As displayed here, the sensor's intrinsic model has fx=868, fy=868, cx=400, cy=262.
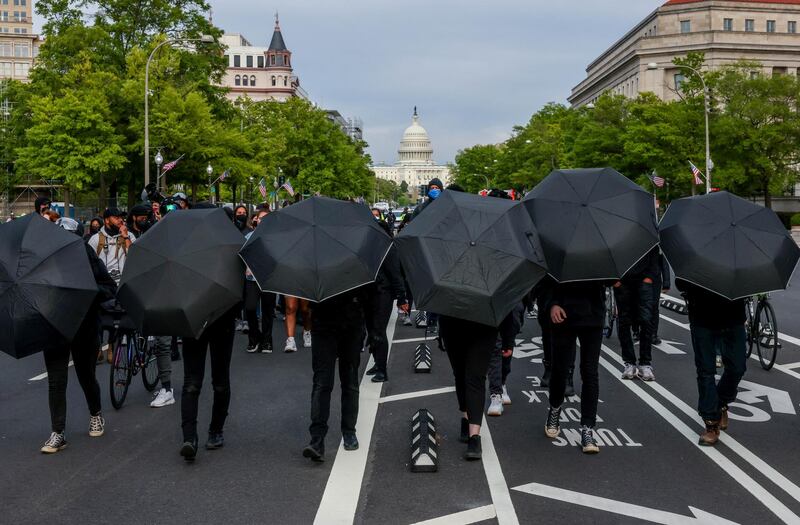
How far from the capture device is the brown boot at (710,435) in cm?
693

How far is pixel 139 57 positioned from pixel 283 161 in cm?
2404

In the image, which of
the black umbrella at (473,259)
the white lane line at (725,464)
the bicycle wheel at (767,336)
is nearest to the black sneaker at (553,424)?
the white lane line at (725,464)

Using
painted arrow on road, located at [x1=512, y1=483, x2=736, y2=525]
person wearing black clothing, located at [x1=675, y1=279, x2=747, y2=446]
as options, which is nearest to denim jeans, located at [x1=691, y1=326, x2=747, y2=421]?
person wearing black clothing, located at [x1=675, y1=279, x2=747, y2=446]

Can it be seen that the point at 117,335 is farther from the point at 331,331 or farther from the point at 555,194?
the point at 555,194

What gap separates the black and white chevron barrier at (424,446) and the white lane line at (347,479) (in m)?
0.39

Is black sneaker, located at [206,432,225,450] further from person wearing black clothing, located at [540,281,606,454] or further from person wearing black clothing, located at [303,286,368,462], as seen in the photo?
person wearing black clothing, located at [540,281,606,454]

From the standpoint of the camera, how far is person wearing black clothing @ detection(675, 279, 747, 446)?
6.85 metres

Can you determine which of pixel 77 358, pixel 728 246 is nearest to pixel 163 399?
pixel 77 358

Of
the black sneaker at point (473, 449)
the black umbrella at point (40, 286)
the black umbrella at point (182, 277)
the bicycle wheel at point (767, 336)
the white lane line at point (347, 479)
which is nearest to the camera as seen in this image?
the white lane line at point (347, 479)

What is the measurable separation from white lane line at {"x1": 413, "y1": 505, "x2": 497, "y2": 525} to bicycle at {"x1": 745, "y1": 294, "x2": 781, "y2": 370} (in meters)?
5.83

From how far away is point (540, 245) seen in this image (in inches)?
247

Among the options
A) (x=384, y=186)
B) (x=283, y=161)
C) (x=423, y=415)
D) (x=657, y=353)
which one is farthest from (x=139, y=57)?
(x=384, y=186)

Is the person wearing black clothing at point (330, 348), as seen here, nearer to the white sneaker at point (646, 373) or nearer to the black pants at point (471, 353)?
the black pants at point (471, 353)

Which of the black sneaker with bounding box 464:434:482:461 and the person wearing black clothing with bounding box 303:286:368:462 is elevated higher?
the person wearing black clothing with bounding box 303:286:368:462
